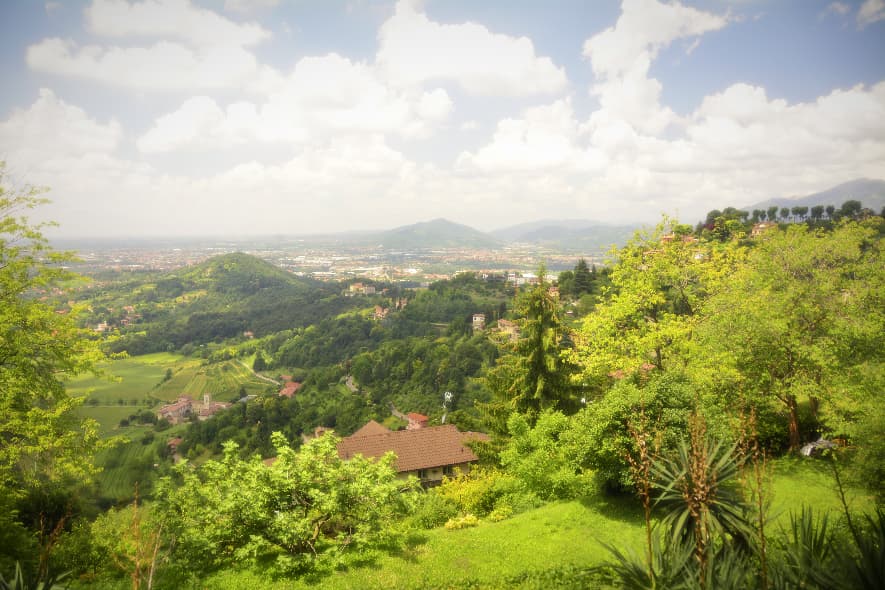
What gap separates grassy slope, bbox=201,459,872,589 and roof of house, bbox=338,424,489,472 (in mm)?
15486

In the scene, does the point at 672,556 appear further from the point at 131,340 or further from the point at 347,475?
the point at 131,340

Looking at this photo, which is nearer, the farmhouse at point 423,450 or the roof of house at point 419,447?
the farmhouse at point 423,450

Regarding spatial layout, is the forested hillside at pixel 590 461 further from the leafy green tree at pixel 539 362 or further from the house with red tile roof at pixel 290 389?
the house with red tile roof at pixel 290 389

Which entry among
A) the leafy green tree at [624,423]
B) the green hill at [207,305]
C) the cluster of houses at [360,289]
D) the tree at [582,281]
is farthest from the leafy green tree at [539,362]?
the cluster of houses at [360,289]

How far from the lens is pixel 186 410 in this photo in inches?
2594

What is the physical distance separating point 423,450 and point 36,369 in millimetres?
20752

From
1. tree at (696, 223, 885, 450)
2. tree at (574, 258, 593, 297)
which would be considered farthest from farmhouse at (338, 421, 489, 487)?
tree at (574, 258, 593, 297)

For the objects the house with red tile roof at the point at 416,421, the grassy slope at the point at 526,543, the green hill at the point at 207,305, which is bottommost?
the house with red tile roof at the point at 416,421

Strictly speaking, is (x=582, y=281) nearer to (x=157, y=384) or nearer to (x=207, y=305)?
(x=157, y=384)

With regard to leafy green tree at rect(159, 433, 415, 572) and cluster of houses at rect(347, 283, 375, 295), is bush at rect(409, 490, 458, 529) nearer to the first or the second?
leafy green tree at rect(159, 433, 415, 572)

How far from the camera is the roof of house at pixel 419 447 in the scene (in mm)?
26188

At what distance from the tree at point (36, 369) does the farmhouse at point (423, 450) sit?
17139mm

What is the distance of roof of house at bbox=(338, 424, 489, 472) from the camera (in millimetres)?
26188

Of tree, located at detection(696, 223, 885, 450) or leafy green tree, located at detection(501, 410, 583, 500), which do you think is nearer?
tree, located at detection(696, 223, 885, 450)
